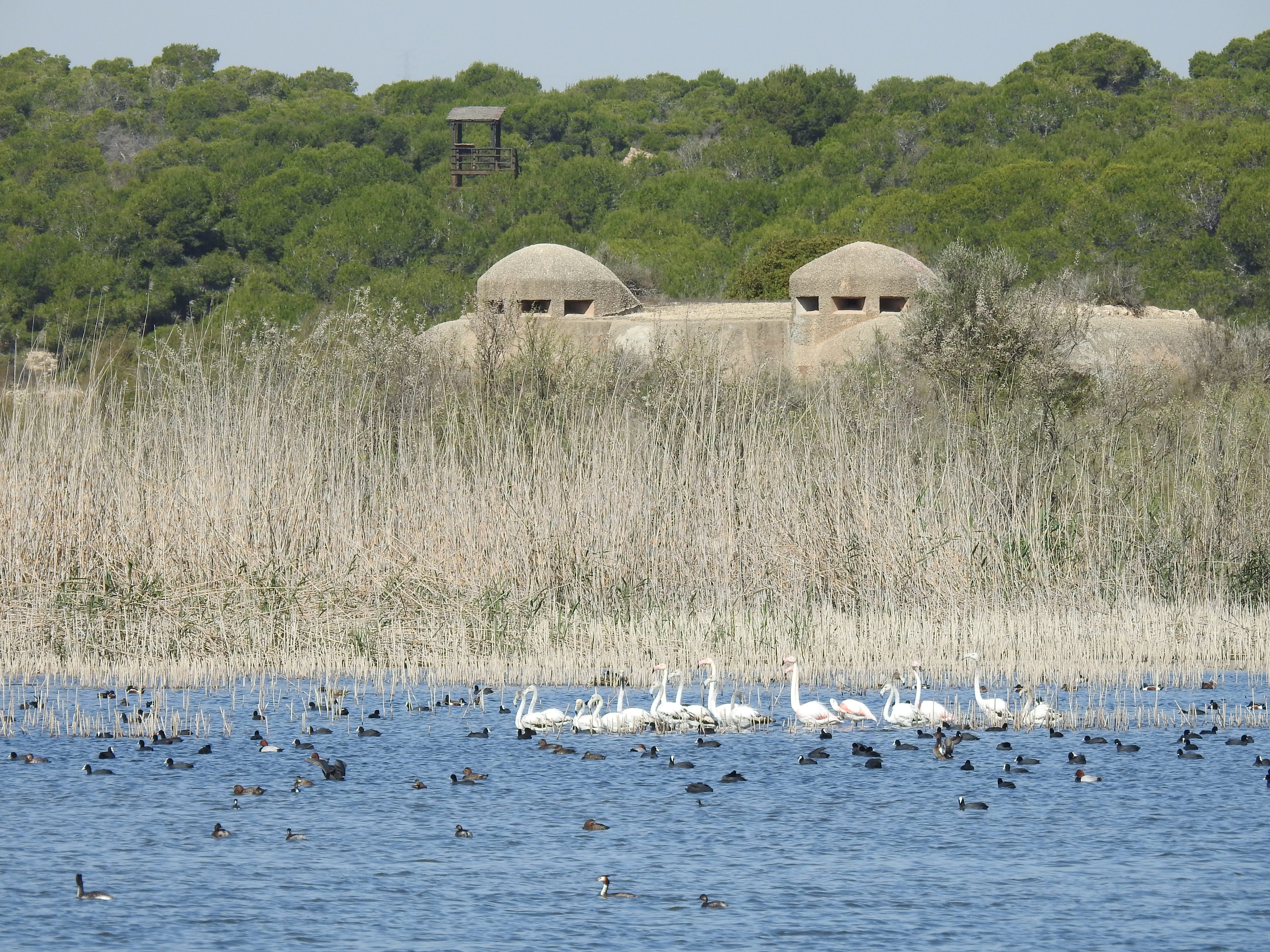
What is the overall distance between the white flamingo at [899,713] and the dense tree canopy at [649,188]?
27474mm

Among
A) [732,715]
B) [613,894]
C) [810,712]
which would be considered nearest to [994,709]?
[810,712]

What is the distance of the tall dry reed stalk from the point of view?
11844 millimetres

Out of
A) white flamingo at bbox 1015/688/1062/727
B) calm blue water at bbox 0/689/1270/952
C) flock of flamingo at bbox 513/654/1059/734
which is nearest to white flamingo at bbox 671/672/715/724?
flock of flamingo at bbox 513/654/1059/734

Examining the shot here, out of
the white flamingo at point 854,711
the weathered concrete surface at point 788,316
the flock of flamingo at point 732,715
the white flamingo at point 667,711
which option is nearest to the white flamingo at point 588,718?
the flock of flamingo at point 732,715

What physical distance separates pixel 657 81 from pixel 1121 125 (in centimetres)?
3646

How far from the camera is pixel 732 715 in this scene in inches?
387

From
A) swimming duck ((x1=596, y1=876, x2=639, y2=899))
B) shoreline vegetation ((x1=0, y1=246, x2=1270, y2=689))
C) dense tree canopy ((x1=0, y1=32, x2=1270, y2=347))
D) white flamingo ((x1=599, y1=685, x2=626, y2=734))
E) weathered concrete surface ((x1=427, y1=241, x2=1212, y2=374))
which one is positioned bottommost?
swimming duck ((x1=596, y1=876, x2=639, y2=899))

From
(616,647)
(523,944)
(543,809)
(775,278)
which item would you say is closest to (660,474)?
(616,647)

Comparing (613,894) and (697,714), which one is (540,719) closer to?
(697,714)

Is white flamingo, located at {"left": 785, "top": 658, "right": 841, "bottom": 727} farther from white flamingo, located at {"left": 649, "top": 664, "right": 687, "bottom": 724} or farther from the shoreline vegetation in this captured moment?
the shoreline vegetation

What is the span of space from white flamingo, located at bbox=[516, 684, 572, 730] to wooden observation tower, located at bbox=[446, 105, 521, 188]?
4979 centimetres

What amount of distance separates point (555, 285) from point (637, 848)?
26.8 m

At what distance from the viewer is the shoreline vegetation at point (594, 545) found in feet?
38.7

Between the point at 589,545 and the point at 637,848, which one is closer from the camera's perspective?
the point at 637,848
